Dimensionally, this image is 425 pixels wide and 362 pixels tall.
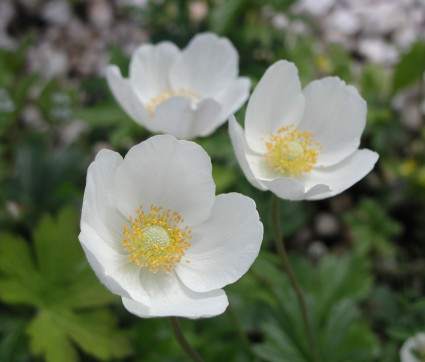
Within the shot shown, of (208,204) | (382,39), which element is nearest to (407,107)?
(382,39)

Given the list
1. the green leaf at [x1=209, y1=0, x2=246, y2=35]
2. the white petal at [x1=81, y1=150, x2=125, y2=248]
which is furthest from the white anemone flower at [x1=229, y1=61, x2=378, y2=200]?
the green leaf at [x1=209, y1=0, x2=246, y2=35]

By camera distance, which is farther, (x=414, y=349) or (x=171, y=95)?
(x=171, y=95)

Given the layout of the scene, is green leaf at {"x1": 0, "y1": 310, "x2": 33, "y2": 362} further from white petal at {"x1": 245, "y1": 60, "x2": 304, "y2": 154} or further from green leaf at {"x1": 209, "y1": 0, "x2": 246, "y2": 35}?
green leaf at {"x1": 209, "y1": 0, "x2": 246, "y2": 35}

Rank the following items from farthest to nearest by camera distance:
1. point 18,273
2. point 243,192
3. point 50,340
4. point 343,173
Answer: point 243,192
point 18,273
point 50,340
point 343,173

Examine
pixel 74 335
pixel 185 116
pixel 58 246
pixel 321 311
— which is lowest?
pixel 321 311

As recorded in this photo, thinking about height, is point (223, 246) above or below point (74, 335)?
above

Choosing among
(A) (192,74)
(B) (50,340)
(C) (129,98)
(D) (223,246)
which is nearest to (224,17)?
(A) (192,74)

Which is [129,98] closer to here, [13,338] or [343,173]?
[343,173]

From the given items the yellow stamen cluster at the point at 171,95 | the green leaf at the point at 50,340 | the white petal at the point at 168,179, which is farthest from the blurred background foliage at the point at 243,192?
the white petal at the point at 168,179
